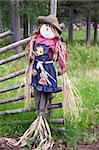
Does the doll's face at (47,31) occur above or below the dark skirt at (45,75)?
above

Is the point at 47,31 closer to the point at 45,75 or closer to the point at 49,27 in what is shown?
the point at 49,27

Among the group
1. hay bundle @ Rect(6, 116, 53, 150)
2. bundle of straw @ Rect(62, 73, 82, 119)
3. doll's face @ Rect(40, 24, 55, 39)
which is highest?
doll's face @ Rect(40, 24, 55, 39)

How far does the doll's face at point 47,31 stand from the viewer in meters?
4.12

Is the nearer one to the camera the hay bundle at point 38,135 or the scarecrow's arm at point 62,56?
the scarecrow's arm at point 62,56

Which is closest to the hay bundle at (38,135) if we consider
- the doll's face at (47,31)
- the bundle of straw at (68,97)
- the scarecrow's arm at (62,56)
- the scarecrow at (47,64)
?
the scarecrow at (47,64)

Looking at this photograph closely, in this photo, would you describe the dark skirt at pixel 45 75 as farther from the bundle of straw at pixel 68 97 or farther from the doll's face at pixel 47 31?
the doll's face at pixel 47 31

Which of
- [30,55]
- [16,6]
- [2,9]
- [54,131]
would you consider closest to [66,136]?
[54,131]

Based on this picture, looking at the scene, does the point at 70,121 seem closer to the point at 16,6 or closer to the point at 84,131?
the point at 84,131

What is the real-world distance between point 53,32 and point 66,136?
3.73 ft

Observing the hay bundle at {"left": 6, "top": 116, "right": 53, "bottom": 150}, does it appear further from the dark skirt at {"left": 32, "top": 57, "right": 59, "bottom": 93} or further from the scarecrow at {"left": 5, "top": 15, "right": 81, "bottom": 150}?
the dark skirt at {"left": 32, "top": 57, "right": 59, "bottom": 93}

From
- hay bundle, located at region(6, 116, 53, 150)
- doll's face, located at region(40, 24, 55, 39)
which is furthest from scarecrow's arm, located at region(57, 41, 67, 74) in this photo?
hay bundle, located at region(6, 116, 53, 150)

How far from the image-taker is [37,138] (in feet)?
14.0

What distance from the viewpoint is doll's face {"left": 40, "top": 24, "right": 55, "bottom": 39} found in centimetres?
412

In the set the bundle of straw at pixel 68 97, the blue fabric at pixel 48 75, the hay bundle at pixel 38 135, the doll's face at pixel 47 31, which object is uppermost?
the doll's face at pixel 47 31
